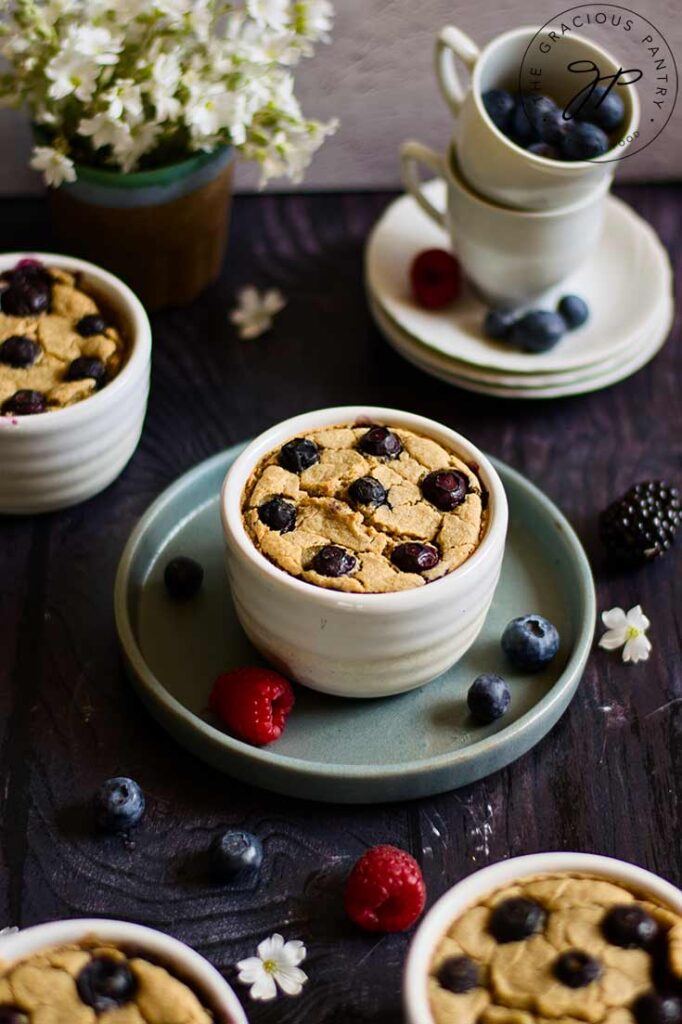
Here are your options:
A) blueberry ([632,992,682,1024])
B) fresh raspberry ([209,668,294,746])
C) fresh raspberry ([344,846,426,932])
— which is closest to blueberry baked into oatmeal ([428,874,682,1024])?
blueberry ([632,992,682,1024])

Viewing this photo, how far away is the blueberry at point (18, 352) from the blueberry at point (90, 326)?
2.8 inches

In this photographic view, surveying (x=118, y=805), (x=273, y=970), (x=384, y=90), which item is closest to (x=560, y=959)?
(x=273, y=970)

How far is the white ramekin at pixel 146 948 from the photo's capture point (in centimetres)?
120

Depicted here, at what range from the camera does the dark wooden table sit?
1434 millimetres

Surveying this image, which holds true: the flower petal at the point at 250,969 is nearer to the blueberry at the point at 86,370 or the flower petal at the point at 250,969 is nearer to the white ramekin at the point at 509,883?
the white ramekin at the point at 509,883

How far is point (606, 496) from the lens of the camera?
1902 mm

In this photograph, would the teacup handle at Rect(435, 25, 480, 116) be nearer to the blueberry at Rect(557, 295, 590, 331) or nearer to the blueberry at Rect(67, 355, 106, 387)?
the blueberry at Rect(557, 295, 590, 331)

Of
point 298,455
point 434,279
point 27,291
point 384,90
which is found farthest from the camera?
point 384,90

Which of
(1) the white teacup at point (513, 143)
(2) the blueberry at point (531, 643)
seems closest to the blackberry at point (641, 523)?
(2) the blueberry at point (531, 643)

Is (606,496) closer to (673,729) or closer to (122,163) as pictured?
(673,729)

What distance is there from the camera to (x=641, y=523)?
5.81 ft

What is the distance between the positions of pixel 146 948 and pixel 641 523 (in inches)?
35.5

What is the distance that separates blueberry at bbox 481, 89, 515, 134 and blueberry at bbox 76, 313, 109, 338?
2.10ft

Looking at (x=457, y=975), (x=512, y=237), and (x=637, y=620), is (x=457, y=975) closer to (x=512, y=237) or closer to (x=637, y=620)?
(x=637, y=620)
